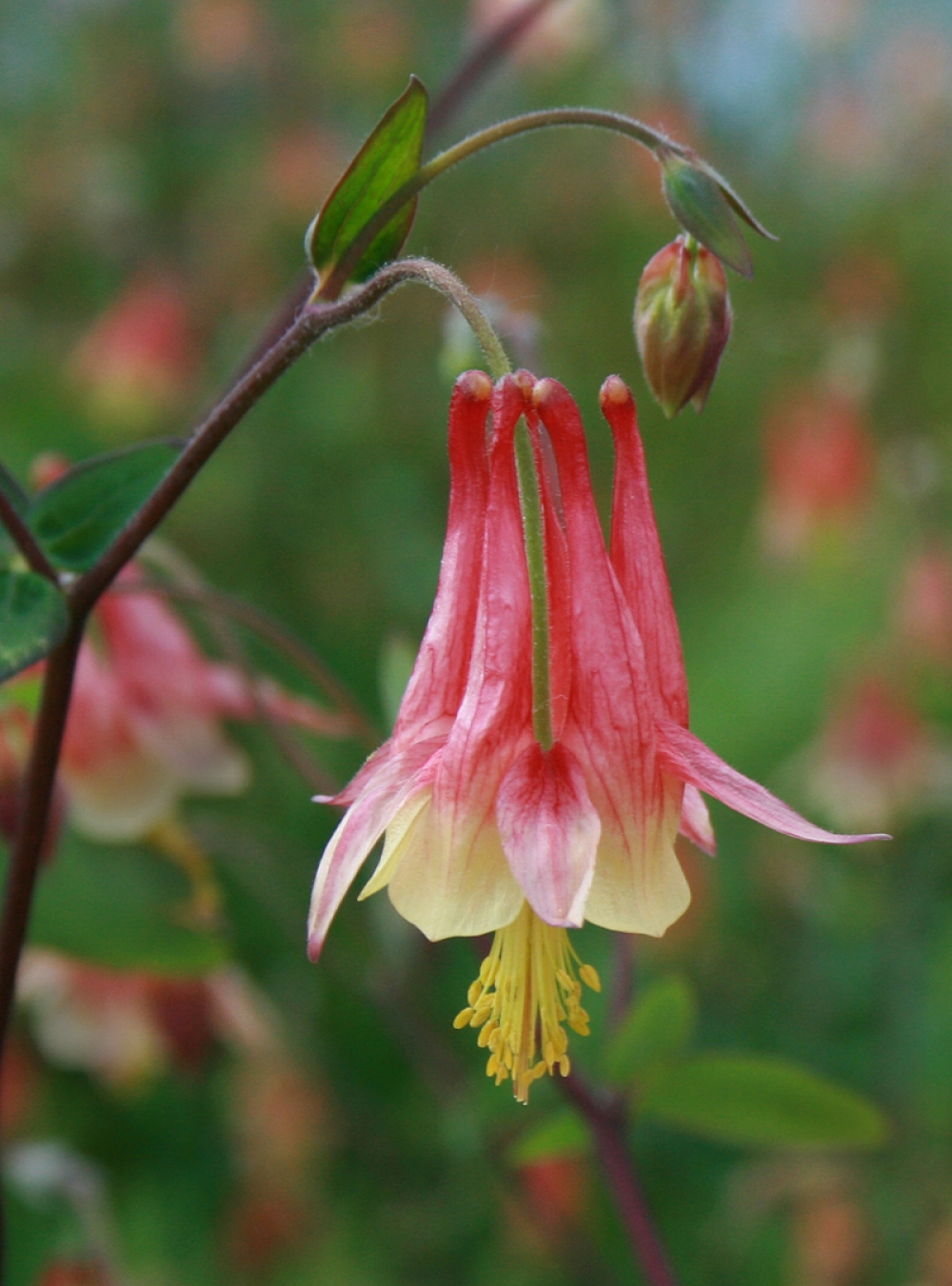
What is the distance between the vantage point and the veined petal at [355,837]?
0.56 meters

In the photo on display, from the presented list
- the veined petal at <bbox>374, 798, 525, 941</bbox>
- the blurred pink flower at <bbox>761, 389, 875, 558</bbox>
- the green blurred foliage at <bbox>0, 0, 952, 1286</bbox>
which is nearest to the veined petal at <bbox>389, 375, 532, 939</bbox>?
the veined petal at <bbox>374, 798, 525, 941</bbox>

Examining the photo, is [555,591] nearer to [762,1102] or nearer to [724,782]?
[724,782]

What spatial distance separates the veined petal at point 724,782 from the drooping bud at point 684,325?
0.51 ft

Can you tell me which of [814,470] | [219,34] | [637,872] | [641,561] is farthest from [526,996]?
[219,34]

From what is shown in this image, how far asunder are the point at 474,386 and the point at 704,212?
13 centimetres

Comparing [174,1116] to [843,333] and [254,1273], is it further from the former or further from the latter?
[843,333]

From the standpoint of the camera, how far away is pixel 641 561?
674mm

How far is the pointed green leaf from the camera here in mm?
608

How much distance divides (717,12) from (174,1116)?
2824mm

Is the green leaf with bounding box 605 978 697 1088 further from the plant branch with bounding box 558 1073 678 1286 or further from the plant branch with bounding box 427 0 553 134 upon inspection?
the plant branch with bounding box 427 0 553 134

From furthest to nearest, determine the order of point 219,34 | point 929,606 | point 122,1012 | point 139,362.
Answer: point 219,34
point 139,362
point 929,606
point 122,1012

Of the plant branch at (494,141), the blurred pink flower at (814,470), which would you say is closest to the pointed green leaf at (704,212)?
the plant branch at (494,141)

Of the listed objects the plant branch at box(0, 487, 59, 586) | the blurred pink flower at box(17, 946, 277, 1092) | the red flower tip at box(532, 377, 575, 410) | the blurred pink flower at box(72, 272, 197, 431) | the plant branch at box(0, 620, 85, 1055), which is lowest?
the blurred pink flower at box(17, 946, 277, 1092)

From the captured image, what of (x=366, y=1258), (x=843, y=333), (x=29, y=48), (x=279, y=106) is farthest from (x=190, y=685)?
(x=29, y=48)
